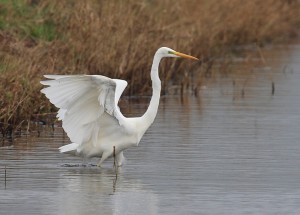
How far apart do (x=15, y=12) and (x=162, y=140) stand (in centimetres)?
642

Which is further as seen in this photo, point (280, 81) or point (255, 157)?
point (280, 81)

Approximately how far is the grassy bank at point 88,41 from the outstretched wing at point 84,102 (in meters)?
1.57

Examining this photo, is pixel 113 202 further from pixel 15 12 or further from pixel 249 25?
pixel 249 25

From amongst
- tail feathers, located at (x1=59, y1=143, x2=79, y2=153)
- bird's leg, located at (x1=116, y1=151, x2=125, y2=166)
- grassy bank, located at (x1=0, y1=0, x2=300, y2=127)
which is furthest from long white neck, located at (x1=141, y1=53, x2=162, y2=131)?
grassy bank, located at (x1=0, y1=0, x2=300, y2=127)

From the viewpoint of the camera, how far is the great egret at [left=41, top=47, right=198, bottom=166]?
1153 cm

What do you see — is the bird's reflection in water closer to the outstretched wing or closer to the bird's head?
the outstretched wing

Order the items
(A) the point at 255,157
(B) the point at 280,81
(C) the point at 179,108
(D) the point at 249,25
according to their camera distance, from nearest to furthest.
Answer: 1. (A) the point at 255,157
2. (C) the point at 179,108
3. (B) the point at 280,81
4. (D) the point at 249,25

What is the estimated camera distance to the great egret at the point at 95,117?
37.8ft

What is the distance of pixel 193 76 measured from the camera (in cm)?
2098

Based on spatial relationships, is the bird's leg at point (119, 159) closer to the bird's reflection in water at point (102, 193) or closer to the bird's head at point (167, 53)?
the bird's reflection in water at point (102, 193)

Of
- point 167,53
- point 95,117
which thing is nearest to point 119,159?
point 95,117

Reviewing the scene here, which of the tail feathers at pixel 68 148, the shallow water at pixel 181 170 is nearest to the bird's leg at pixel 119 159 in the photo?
the shallow water at pixel 181 170

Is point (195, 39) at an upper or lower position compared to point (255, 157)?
upper

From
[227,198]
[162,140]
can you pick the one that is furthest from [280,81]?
[227,198]
